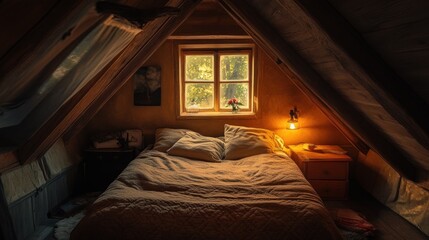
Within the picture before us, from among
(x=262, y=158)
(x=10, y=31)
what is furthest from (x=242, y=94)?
(x=10, y=31)

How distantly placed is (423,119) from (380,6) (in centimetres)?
67

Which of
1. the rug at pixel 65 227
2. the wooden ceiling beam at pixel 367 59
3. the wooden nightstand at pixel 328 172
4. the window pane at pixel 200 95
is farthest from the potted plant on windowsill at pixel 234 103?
the wooden ceiling beam at pixel 367 59

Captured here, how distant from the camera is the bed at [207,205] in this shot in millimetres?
1695

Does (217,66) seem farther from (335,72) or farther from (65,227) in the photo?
(65,227)

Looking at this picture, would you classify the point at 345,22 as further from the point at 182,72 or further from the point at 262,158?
the point at 182,72

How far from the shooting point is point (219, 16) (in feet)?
11.0

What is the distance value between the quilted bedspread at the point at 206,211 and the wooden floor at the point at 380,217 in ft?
3.44

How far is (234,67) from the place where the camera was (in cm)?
377

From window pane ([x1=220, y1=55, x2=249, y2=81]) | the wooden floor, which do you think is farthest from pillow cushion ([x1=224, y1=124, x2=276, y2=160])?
the wooden floor

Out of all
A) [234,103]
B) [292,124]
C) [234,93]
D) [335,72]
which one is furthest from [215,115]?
[335,72]

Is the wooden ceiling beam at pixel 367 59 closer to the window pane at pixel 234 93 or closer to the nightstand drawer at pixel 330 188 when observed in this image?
the nightstand drawer at pixel 330 188

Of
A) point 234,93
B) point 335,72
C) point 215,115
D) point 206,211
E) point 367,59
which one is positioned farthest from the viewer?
point 234,93

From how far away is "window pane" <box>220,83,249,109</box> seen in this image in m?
3.80

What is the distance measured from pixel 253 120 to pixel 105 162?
6.21ft
